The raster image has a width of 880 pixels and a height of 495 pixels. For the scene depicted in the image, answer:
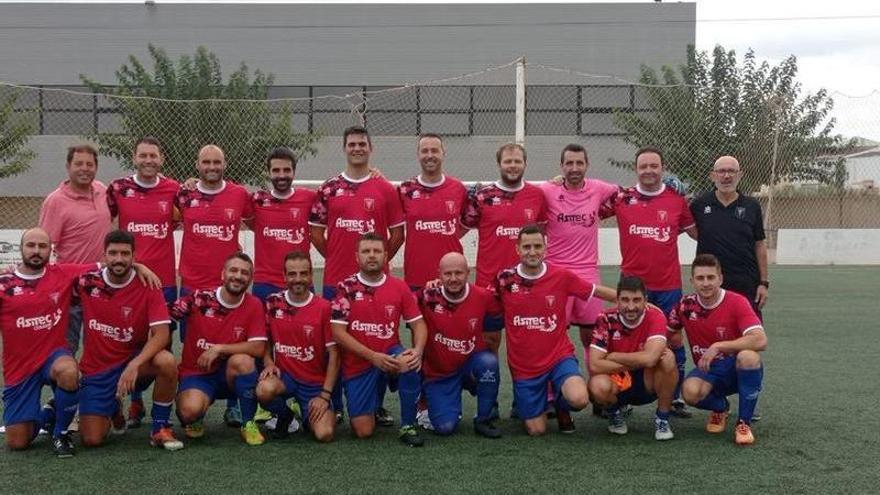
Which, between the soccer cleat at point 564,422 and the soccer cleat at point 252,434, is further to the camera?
the soccer cleat at point 564,422

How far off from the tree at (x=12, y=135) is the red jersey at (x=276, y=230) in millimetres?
12870

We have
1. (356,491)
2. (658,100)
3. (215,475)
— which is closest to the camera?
(356,491)

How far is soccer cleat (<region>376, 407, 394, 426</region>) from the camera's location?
187 inches

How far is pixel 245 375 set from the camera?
174 inches

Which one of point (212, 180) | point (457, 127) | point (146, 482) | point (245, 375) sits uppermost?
point (457, 127)

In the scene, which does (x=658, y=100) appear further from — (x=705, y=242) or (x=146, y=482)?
(x=146, y=482)

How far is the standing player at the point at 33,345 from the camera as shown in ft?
13.9

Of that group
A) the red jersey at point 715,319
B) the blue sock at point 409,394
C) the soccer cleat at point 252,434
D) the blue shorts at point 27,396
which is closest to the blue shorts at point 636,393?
the red jersey at point 715,319

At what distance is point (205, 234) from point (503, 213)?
180cm

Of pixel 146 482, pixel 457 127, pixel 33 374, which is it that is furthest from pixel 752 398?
pixel 457 127

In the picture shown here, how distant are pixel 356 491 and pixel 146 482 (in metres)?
0.95

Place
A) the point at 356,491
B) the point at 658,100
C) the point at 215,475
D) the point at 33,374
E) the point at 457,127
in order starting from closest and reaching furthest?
the point at 356,491, the point at 215,475, the point at 33,374, the point at 658,100, the point at 457,127

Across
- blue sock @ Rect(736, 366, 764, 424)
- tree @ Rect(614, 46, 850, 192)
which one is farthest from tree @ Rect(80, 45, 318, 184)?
blue sock @ Rect(736, 366, 764, 424)

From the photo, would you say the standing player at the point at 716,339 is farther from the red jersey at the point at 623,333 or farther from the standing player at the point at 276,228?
the standing player at the point at 276,228
